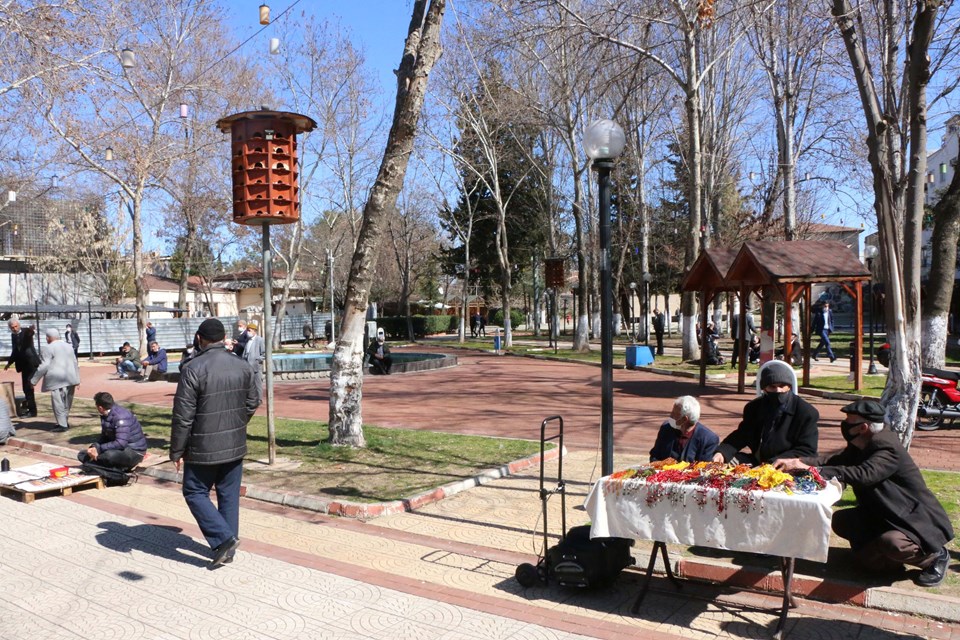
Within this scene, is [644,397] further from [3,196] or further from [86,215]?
[86,215]

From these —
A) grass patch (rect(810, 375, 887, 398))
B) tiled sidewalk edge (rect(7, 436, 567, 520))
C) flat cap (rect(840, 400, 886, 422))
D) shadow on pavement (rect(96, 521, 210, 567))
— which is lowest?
shadow on pavement (rect(96, 521, 210, 567))

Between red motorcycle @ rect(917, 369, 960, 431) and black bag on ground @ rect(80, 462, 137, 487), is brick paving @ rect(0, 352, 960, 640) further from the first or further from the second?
red motorcycle @ rect(917, 369, 960, 431)

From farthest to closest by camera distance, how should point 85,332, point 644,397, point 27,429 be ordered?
point 85,332 → point 644,397 → point 27,429

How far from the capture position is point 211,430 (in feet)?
20.0

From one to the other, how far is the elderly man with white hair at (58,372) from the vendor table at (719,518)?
10784mm

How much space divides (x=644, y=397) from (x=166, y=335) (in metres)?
29.5

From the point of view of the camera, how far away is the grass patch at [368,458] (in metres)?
8.58

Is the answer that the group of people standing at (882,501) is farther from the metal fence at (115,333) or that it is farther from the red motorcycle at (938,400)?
the metal fence at (115,333)

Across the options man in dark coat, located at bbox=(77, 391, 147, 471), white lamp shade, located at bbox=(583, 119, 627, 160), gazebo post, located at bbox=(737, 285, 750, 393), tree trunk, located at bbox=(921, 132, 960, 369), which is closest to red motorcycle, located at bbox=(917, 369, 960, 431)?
tree trunk, located at bbox=(921, 132, 960, 369)

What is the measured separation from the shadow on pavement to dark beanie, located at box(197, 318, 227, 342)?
6.23 feet

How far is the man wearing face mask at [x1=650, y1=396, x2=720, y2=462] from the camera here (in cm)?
598

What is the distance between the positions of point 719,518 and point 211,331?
427cm

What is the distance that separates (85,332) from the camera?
35938 millimetres

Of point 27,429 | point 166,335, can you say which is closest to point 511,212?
point 166,335
